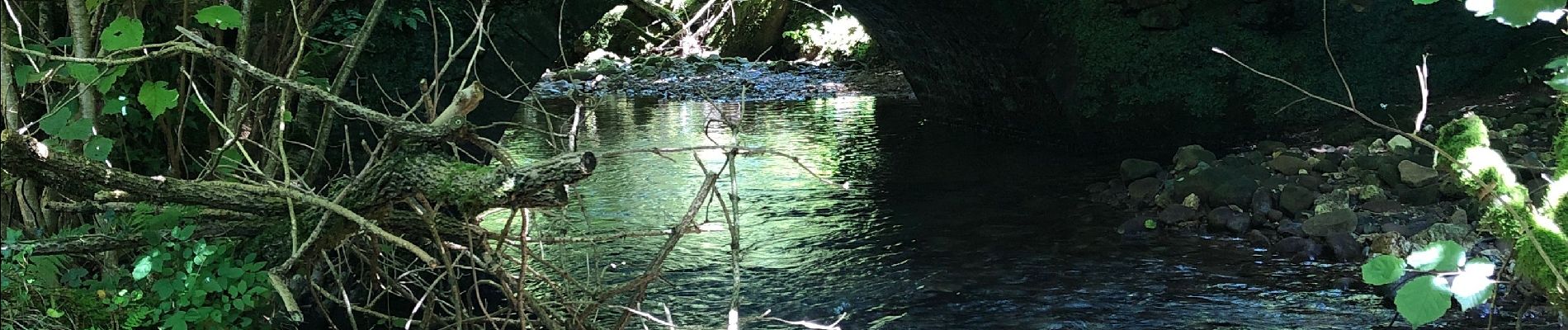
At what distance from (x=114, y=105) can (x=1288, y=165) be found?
5559mm

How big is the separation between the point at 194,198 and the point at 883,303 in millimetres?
2514

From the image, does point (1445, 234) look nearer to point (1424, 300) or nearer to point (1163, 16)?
point (1163, 16)

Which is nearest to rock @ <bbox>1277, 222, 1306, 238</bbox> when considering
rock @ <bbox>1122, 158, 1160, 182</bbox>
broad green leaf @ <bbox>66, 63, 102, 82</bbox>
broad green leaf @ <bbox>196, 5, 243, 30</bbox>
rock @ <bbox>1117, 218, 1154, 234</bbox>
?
rock @ <bbox>1117, 218, 1154, 234</bbox>

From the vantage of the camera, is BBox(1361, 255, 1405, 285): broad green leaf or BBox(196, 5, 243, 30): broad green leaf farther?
BBox(196, 5, 243, 30): broad green leaf

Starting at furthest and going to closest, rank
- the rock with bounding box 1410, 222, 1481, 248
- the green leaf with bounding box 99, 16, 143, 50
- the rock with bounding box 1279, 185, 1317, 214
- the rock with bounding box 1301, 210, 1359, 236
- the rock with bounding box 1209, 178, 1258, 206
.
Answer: the rock with bounding box 1209, 178, 1258, 206
the rock with bounding box 1279, 185, 1317, 214
the rock with bounding box 1301, 210, 1359, 236
the rock with bounding box 1410, 222, 1481, 248
the green leaf with bounding box 99, 16, 143, 50

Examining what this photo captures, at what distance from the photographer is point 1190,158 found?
21.6 ft

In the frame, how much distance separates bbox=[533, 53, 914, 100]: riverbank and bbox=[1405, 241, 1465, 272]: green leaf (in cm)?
1111

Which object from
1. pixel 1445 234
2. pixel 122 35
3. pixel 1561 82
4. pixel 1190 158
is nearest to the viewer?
pixel 1561 82

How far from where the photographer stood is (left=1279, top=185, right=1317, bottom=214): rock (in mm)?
5484

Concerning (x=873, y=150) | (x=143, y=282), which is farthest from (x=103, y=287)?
(x=873, y=150)

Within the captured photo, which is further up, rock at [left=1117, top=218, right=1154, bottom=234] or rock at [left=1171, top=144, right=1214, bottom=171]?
rock at [left=1171, top=144, right=1214, bottom=171]

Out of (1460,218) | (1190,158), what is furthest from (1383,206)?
(1190,158)

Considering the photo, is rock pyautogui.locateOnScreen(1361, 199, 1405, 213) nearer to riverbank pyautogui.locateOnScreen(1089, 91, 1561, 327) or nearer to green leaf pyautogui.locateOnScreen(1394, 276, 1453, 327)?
riverbank pyautogui.locateOnScreen(1089, 91, 1561, 327)

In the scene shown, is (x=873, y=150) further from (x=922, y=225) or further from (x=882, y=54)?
(x=882, y=54)
